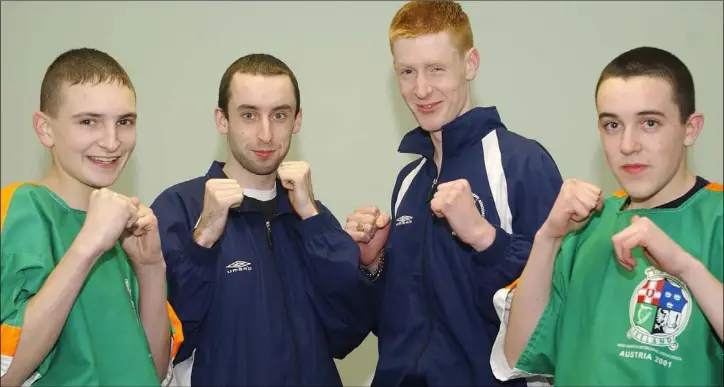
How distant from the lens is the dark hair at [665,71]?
194 cm

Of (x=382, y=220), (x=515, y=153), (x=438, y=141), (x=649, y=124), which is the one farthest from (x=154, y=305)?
(x=649, y=124)

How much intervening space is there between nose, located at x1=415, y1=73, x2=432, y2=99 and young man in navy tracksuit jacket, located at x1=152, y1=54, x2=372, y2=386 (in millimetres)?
358

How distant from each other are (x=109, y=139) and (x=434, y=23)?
3.04 feet

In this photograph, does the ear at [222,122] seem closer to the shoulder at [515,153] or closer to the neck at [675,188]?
the shoulder at [515,153]

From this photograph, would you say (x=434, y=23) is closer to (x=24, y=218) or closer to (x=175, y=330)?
(x=175, y=330)

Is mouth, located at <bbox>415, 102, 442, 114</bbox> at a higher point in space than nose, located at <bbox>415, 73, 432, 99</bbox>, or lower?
lower

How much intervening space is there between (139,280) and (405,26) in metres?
0.99

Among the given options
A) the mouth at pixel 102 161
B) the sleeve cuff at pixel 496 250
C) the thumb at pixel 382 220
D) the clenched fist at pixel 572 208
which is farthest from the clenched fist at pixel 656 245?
the mouth at pixel 102 161

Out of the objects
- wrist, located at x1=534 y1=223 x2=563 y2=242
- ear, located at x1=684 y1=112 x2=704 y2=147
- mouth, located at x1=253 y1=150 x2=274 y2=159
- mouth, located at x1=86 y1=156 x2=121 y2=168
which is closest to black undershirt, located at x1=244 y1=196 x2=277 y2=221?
mouth, located at x1=253 y1=150 x2=274 y2=159

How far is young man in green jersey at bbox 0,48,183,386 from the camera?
73.7 inches

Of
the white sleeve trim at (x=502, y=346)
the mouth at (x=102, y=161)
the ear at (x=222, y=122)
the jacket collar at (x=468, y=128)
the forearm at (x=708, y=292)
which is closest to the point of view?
the forearm at (x=708, y=292)

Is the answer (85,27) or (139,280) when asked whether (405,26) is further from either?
(85,27)

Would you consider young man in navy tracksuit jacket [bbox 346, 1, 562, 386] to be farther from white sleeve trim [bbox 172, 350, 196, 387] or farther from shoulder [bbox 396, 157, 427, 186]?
white sleeve trim [bbox 172, 350, 196, 387]

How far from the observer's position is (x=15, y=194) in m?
1.95
